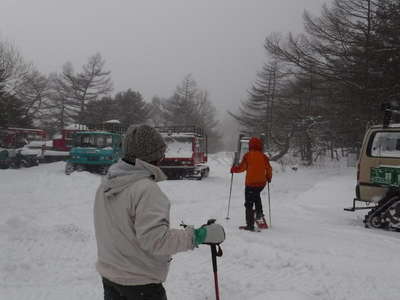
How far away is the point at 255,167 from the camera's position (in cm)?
849

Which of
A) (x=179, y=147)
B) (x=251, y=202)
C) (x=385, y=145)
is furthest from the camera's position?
(x=179, y=147)

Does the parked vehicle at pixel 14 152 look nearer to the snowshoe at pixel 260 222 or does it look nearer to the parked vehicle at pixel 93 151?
the parked vehicle at pixel 93 151

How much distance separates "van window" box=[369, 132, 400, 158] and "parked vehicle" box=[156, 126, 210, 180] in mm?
12191

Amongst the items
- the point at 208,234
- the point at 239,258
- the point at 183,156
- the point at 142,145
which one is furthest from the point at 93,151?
the point at 208,234

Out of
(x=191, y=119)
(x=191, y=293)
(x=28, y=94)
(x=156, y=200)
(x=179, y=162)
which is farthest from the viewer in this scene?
(x=191, y=119)

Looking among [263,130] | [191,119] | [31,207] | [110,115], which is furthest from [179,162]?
[191,119]

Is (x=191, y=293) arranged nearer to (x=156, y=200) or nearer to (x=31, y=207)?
(x=156, y=200)

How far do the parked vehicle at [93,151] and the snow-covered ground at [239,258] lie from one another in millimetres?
9338

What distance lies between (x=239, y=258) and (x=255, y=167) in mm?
2592

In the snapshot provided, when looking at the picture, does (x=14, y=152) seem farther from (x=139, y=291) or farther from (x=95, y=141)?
(x=139, y=291)

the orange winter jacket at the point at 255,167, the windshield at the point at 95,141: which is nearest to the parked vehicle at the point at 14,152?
the windshield at the point at 95,141

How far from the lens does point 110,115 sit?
178ft

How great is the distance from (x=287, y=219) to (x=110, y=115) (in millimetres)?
47171

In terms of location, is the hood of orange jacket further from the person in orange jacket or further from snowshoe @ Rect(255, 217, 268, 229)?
→ snowshoe @ Rect(255, 217, 268, 229)
